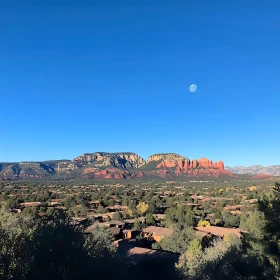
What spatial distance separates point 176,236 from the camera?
96.1 ft

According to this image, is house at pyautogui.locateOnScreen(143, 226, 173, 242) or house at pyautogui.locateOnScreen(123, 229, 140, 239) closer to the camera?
house at pyautogui.locateOnScreen(143, 226, 173, 242)

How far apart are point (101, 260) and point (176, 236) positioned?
14.8 m

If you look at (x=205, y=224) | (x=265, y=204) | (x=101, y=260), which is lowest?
(x=205, y=224)

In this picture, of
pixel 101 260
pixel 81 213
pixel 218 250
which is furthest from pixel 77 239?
pixel 81 213

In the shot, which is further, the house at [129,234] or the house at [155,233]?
the house at [129,234]

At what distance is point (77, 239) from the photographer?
52.5 ft

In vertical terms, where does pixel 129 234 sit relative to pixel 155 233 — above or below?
below

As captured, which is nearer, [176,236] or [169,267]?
[169,267]

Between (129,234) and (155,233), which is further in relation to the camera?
(129,234)

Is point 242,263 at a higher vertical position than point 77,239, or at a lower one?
lower

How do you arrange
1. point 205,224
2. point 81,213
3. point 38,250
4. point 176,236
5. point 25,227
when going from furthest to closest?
1. point 81,213
2. point 205,224
3. point 176,236
4. point 25,227
5. point 38,250

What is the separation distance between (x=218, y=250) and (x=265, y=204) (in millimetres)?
5585

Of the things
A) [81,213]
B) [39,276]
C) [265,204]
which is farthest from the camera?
[81,213]

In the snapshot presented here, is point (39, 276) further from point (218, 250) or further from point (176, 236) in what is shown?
point (176, 236)
